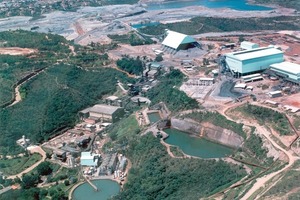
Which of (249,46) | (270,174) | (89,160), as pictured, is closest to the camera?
(270,174)

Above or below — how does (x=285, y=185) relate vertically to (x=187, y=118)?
above

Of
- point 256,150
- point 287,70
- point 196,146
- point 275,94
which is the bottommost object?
point 196,146

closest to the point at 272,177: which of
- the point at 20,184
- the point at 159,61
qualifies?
the point at 20,184

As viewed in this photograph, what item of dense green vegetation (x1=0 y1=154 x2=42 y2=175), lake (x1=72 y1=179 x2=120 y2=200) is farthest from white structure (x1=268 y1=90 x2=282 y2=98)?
dense green vegetation (x1=0 y1=154 x2=42 y2=175)

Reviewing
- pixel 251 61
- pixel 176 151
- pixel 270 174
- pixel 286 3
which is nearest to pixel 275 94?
pixel 251 61

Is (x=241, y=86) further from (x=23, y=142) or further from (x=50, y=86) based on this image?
(x=23, y=142)

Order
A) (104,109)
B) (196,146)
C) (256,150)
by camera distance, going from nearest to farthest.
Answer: (256,150) → (196,146) → (104,109)

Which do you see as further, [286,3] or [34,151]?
[286,3]
